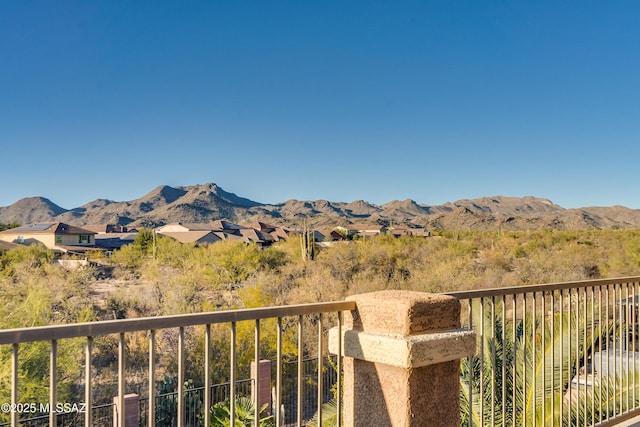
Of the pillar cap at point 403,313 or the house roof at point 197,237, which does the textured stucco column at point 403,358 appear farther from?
the house roof at point 197,237

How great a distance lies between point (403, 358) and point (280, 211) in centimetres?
11860

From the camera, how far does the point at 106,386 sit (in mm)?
11664

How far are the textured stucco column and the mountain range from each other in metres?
76.1

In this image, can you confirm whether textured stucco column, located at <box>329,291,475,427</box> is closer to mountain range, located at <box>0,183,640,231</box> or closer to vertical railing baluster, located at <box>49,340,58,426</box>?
vertical railing baluster, located at <box>49,340,58,426</box>

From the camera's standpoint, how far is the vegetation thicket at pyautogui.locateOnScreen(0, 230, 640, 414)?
12.0 metres

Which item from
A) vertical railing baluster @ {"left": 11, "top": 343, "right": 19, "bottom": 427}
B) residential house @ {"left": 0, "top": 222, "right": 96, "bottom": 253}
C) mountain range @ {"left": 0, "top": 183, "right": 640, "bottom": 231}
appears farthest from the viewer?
mountain range @ {"left": 0, "top": 183, "right": 640, "bottom": 231}

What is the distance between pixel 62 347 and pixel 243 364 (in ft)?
14.5

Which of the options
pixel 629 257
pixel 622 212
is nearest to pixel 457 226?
pixel 622 212

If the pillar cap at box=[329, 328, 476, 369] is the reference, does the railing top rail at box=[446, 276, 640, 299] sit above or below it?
above

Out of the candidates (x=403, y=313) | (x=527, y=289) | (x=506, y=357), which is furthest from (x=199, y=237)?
(x=403, y=313)

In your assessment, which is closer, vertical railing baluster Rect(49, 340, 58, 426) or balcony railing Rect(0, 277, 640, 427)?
vertical railing baluster Rect(49, 340, 58, 426)

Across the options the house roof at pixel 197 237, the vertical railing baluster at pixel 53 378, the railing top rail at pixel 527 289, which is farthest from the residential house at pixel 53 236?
the vertical railing baluster at pixel 53 378

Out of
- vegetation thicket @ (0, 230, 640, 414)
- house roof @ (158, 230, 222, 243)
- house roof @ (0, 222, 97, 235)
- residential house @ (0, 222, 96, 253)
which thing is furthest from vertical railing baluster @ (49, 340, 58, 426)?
house roof @ (0, 222, 97, 235)

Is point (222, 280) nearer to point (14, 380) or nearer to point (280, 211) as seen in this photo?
point (14, 380)
